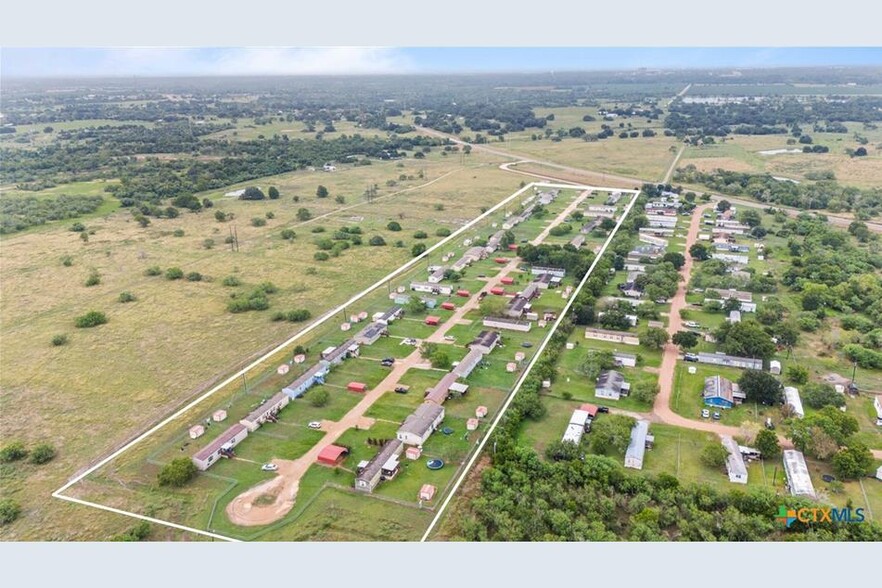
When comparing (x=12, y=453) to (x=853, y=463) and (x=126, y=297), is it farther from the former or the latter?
(x=853, y=463)

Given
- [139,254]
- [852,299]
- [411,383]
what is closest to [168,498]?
[411,383]

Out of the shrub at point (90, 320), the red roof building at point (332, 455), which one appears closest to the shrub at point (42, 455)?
the red roof building at point (332, 455)

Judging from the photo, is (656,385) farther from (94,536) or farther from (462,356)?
(94,536)

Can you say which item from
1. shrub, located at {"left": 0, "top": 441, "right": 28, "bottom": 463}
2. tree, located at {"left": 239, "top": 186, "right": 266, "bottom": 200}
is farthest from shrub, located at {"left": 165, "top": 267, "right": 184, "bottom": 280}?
tree, located at {"left": 239, "top": 186, "right": 266, "bottom": 200}

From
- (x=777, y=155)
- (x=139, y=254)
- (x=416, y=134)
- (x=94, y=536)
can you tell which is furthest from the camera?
(x=416, y=134)

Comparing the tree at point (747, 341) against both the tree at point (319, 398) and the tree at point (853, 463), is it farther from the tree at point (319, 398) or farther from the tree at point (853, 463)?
the tree at point (319, 398)

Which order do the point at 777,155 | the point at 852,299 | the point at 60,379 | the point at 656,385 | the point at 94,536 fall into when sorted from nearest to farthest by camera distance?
the point at 94,536 < the point at 656,385 < the point at 60,379 < the point at 852,299 < the point at 777,155

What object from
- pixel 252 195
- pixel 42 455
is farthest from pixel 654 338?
pixel 252 195
